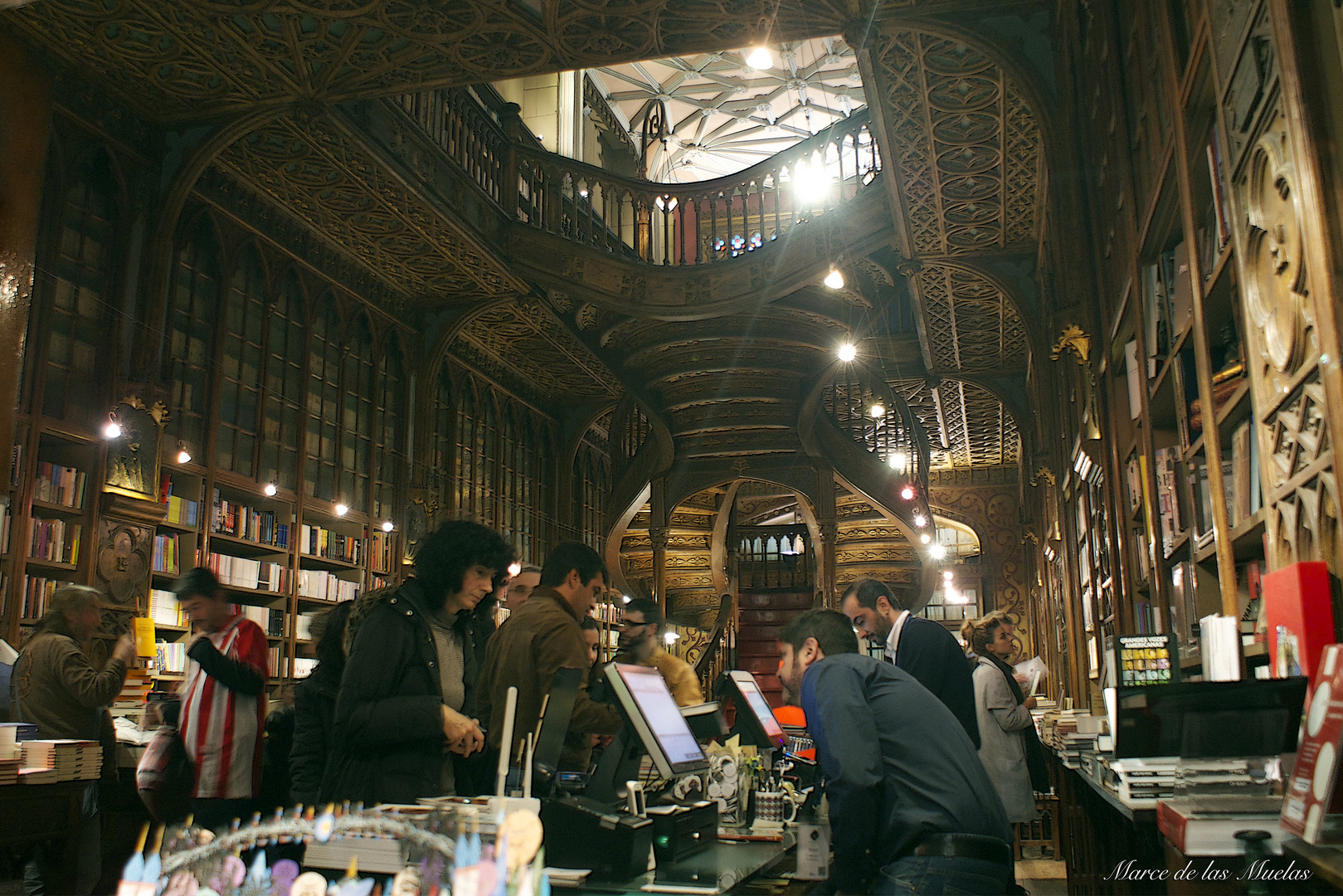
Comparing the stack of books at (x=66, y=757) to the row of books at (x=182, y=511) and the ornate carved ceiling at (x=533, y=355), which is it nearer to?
the row of books at (x=182, y=511)

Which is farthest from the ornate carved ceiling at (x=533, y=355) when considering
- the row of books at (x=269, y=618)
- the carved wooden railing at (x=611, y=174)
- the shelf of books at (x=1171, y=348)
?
the shelf of books at (x=1171, y=348)

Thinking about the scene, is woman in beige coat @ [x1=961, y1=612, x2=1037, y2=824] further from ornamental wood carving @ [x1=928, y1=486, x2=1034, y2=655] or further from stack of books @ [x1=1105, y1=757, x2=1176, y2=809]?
ornamental wood carving @ [x1=928, y1=486, x2=1034, y2=655]

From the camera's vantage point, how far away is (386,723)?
8.55 ft

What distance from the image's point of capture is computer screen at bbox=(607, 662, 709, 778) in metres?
2.47

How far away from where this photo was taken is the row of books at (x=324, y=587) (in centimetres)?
888

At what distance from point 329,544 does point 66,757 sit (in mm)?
5391

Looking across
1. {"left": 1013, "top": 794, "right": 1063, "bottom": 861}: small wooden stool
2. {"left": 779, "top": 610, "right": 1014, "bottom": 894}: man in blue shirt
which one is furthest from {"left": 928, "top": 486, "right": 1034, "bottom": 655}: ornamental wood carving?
{"left": 779, "top": 610, "right": 1014, "bottom": 894}: man in blue shirt

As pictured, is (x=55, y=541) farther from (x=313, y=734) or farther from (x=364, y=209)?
(x=313, y=734)

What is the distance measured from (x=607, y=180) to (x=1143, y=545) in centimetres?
740

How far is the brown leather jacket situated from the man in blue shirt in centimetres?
70

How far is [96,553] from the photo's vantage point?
664 centimetres

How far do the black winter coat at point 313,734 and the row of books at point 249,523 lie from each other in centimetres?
505

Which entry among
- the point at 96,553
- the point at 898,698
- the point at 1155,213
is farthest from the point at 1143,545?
the point at 96,553

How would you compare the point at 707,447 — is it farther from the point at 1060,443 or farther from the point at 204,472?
the point at 204,472
